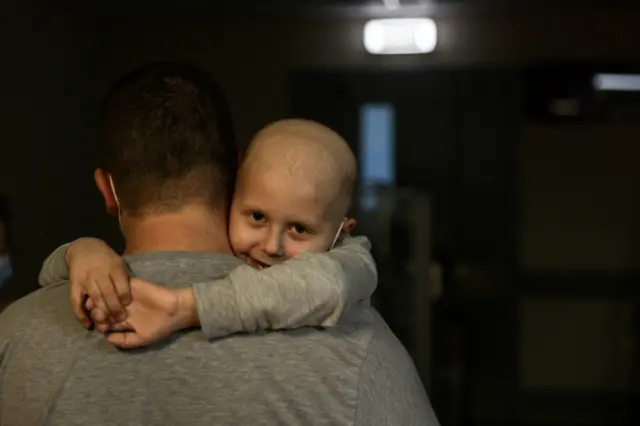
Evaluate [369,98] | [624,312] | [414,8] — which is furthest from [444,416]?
[414,8]

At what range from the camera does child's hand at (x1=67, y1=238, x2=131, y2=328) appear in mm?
741

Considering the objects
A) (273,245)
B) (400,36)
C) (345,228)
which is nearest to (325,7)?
(400,36)

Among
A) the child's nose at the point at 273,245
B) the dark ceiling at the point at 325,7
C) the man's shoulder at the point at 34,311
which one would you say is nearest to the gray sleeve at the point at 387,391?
the child's nose at the point at 273,245

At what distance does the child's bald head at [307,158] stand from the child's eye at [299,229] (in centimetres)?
4

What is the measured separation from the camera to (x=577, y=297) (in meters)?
3.28

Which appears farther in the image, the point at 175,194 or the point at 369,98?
the point at 369,98

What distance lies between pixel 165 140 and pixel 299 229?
19 cm

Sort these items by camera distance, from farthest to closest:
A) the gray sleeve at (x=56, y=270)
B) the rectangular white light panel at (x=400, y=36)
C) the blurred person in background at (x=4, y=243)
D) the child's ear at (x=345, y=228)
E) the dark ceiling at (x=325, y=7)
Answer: the rectangular white light panel at (x=400, y=36) → the dark ceiling at (x=325, y=7) → the blurred person in background at (x=4, y=243) → the child's ear at (x=345, y=228) → the gray sleeve at (x=56, y=270)

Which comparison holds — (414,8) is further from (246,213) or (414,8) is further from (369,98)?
(246,213)

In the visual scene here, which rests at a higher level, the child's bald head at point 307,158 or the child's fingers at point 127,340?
the child's bald head at point 307,158

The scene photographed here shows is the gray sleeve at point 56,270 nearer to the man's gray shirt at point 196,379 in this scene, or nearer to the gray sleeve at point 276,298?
the man's gray shirt at point 196,379

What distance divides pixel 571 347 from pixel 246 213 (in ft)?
8.78

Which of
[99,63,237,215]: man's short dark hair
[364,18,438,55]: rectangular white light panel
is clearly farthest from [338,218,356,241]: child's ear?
[364,18,438,55]: rectangular white light panel

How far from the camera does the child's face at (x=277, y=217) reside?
2.92ft
